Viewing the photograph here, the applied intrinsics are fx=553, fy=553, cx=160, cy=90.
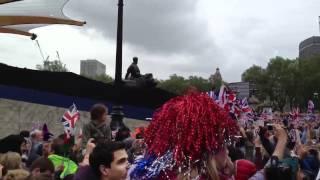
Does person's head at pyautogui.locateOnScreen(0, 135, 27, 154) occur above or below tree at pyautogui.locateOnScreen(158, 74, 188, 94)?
below

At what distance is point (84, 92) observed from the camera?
47.4 ft

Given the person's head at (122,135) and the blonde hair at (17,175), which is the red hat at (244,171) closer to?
the blonde hair at (17,175)

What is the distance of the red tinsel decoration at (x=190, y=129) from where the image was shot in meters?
3.11

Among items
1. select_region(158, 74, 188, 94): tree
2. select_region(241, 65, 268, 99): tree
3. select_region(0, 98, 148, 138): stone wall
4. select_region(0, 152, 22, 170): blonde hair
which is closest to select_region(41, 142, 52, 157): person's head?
select_region(0, 152, 22, 170): blonde hair

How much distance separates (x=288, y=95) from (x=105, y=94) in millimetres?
63320

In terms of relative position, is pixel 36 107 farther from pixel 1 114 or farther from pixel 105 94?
pixel 105 94

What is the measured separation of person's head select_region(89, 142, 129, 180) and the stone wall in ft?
30.6

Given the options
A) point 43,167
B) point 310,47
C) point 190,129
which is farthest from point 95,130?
point 310,47

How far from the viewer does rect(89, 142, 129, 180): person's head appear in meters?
3.60

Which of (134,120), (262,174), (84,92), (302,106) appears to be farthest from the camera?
(302,106)

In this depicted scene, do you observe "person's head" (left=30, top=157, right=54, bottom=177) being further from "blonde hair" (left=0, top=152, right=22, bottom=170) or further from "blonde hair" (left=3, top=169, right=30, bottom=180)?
"blonde hair" (left=3, top=169, right=30, bottom=180)


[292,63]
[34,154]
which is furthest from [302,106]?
[34,154]

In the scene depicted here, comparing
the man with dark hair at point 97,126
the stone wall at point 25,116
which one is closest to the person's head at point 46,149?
the man with dark hair at point 97,126

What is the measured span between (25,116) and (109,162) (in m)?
9.80
